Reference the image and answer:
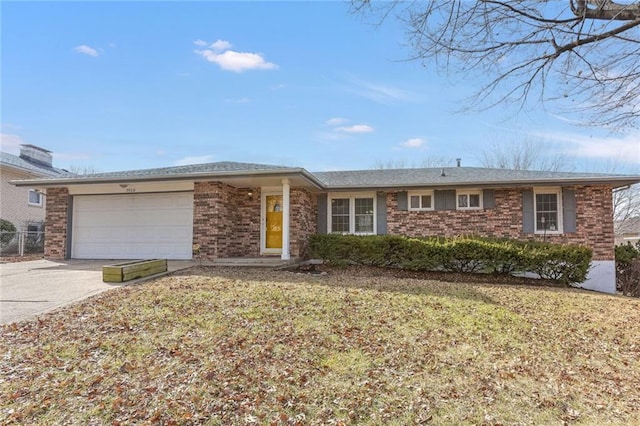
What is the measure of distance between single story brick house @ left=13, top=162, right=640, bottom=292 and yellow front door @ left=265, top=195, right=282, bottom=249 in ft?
0.11

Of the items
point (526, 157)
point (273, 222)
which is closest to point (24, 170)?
point (273, 222)

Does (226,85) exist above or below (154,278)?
above

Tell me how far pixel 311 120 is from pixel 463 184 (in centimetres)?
691

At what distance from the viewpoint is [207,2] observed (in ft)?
24.9

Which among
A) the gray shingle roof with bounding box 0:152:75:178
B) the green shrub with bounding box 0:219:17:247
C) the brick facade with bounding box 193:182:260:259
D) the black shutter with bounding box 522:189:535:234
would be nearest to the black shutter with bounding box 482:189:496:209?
the black shutter with bounding box 522:189:535:234

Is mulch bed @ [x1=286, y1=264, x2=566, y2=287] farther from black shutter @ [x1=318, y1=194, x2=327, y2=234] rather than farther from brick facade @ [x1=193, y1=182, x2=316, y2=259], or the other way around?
black shutter @ [x1=318, y1=194, x2=327, y2=234]

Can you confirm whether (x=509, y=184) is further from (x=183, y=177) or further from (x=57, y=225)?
(x=57, y=225)

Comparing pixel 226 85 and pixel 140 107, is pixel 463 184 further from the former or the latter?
pixel 140 107

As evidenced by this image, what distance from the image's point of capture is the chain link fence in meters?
14.8

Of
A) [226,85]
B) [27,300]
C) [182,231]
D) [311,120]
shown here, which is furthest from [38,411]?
[311,120]

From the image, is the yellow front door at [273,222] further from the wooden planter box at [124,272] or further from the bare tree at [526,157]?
the bare tree at [526,157]

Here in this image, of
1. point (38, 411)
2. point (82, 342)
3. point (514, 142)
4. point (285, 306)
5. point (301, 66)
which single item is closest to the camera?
point (38, 411)

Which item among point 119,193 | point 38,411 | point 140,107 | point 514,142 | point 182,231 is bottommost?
point 38,411

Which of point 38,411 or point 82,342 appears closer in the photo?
point 38,411
